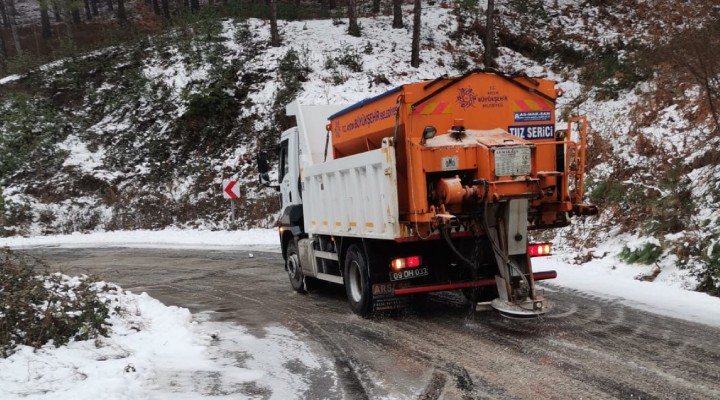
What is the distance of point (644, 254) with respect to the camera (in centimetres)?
978

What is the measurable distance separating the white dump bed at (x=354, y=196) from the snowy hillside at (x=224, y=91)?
32.9 ft

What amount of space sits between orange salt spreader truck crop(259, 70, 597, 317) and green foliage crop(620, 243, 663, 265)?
2.63 meters

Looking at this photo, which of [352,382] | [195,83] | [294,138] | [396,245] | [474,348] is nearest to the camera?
[352,382]

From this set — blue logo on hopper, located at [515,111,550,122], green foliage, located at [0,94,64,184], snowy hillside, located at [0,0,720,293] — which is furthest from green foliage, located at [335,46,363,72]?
blue logo on hopper, located at [515,111,550,122]

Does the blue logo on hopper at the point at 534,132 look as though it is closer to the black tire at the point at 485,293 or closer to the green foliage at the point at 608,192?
the black tire at the point at 485,293

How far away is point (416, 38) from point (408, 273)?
21321 mm

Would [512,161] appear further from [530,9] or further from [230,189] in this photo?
[530,9]

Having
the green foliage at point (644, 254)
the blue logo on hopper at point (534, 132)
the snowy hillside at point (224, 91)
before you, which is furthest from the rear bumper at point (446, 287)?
the snowy hillside at point (224, 91)

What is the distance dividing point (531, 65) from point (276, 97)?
11860 mm

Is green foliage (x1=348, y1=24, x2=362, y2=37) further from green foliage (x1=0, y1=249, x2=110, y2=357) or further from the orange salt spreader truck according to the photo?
green foliage (x1=0, y1=249, x2=110, y2=357)

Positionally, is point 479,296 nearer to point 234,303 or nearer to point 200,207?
point 234,303

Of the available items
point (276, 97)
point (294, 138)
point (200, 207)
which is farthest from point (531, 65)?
point (294, 138)

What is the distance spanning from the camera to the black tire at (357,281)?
26.1ft

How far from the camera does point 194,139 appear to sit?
28.6 meters
